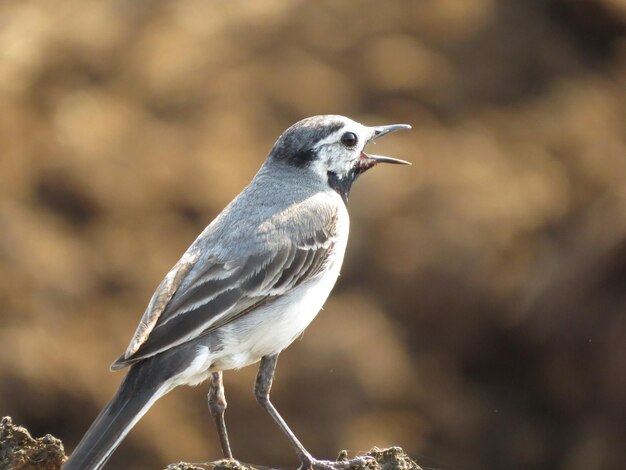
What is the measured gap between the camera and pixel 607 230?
16953 mm

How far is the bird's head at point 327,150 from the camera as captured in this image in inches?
367

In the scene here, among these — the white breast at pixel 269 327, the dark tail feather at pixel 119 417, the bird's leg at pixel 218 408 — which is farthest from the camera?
the bird's leg at pixel 218 408

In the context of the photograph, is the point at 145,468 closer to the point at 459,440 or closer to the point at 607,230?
the point at 459,440

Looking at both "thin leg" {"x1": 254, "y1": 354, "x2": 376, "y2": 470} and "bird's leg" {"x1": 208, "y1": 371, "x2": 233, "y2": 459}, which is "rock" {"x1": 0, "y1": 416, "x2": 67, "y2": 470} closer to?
"bird's leg" {"x1": 208, "y1": 371, "x2": 233, "y2": 459}

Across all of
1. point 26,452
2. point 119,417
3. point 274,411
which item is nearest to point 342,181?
point 274,411

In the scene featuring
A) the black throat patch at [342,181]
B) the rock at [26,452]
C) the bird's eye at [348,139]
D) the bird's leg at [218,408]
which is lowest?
the rock at [26,452]

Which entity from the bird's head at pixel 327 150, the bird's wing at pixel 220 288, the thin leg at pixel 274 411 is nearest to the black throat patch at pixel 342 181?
the bird's head at pixel 327 150

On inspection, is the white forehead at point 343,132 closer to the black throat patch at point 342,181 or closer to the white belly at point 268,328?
the black throat patch at point 342,181

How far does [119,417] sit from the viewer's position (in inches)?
300

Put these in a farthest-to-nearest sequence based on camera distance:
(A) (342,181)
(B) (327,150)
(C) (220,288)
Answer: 1. (A) (342,181)
2. (B) (327,150)
3. (C) (220,288)

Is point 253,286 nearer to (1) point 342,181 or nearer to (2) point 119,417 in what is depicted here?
(2) point 119,417

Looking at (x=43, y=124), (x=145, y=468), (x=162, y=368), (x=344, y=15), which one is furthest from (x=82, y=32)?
(x=162, y=368)

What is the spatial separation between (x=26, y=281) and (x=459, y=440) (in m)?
5.44

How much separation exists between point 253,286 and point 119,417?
1275 mm
